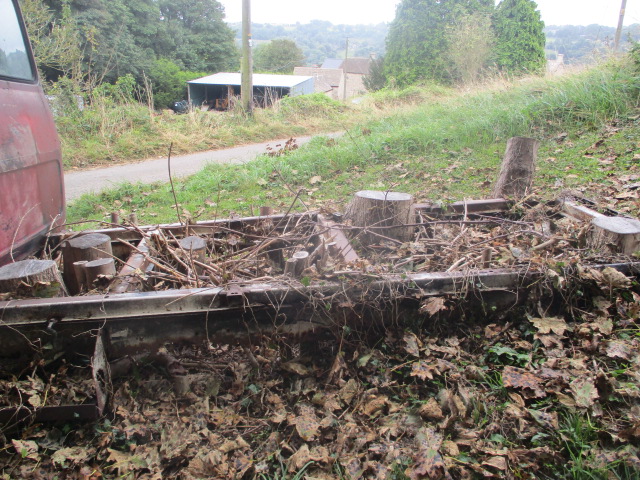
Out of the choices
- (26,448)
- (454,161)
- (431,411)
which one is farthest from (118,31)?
(431,411)

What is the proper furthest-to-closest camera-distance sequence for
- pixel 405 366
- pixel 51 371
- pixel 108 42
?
pixel 108 42, pixel 405 366, pixel 51 371

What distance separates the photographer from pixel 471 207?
391 centimetres

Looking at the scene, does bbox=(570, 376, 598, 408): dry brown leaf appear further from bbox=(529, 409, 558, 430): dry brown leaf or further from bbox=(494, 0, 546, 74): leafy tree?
bbox=(494, 0, 546, 74): leafy tree

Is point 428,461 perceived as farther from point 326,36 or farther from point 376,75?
point 326,36

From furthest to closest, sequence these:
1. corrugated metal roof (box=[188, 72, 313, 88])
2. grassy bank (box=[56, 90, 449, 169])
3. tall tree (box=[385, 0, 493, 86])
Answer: corrugated metal roof (box=[188, 72, 313, 88]) < tall tree (box=[385, 0, 493, 86]) < grassy bank (box=[56, 90, 449, 169])

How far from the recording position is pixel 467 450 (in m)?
1.87

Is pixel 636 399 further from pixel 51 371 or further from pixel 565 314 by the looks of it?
pixel 51 371

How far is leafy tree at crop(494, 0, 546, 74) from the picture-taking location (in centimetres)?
2589

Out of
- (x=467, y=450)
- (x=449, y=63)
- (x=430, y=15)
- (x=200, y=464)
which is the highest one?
(x=430, y=15)

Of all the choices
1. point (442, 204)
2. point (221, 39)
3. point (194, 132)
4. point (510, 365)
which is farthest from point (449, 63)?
point (221, 39)

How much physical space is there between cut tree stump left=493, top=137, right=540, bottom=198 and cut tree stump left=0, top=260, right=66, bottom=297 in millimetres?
3812

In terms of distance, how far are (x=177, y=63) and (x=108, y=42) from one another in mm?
10616

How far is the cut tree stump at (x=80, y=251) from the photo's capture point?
109 inches

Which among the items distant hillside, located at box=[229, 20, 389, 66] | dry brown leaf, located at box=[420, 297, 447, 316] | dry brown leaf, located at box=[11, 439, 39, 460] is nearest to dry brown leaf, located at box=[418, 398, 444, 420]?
dry brown leaf, located at box=[420, 297, 447, 316]
